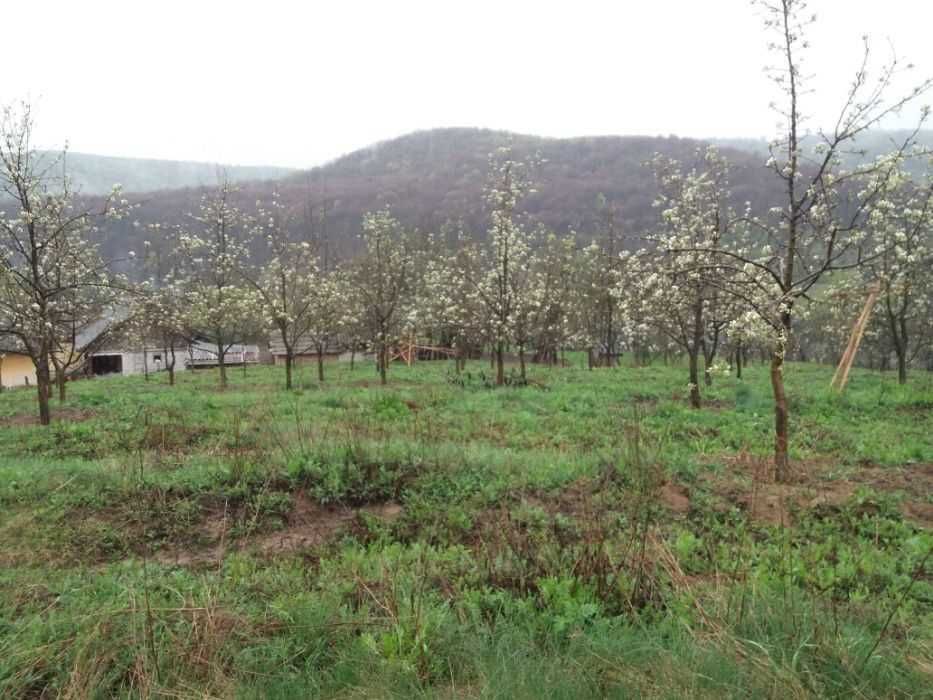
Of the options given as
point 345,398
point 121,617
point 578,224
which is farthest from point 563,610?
point 578,224

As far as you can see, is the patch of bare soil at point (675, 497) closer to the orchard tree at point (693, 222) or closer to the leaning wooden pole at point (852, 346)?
the orchard tree at point (693, 222)

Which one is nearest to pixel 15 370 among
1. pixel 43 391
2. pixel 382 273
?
pixel 382 273

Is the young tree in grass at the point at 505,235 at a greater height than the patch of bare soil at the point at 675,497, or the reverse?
the young tree in grass at the point at 505,235

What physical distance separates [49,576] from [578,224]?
78.0 metres

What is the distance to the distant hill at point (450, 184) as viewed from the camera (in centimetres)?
7644

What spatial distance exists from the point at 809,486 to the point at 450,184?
106 metres

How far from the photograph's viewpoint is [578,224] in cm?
7788

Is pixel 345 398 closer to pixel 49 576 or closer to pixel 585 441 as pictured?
pixel 585 441

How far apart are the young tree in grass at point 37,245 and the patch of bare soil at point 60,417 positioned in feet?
1.51

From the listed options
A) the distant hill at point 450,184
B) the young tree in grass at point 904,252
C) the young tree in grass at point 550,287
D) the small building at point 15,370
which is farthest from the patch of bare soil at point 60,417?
the distant hill at point 450,184

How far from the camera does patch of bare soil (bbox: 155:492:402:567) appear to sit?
18.4 feet

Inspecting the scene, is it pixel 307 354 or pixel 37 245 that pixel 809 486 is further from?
pixel 307 354

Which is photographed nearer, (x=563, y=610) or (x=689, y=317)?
(x=563, y=610)

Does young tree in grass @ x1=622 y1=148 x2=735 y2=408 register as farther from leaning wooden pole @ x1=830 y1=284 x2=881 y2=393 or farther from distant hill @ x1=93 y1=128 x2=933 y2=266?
distant hill @ x1=93 y1=128 x2=933 y2=266
